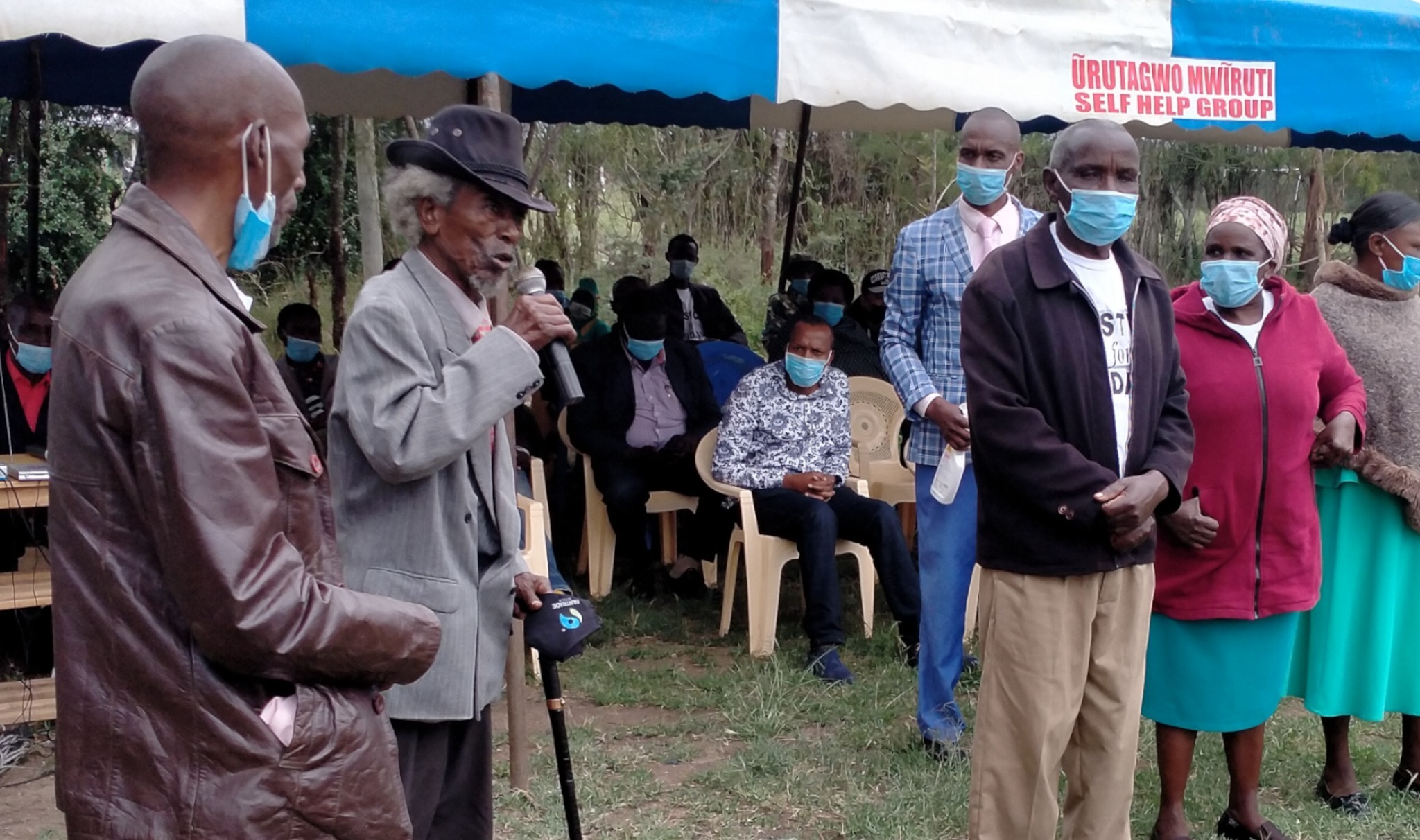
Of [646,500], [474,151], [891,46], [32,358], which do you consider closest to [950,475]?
[891,46]

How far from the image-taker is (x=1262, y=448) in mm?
3635

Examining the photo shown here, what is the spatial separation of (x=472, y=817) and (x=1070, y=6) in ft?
11.5

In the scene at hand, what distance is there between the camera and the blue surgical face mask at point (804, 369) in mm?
5859

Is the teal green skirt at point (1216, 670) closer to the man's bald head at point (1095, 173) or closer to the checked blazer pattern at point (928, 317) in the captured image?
the checked blazer pattern at point (928, 317)

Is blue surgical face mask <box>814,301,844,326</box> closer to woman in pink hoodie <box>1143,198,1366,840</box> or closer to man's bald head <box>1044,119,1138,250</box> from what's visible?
woman in pink hoodie <box>1143,198,1366,840</box>

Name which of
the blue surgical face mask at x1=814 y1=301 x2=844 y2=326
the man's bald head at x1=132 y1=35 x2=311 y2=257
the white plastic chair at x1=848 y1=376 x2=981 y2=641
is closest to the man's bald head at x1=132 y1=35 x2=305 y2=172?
the man's bald head at x1=132 y1=35 x2=311 y2=257

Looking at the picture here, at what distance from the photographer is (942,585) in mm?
4227

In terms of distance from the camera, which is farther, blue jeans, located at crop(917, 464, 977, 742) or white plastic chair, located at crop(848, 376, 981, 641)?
white plastic chair, located at crop(848, 376, 981, 641)

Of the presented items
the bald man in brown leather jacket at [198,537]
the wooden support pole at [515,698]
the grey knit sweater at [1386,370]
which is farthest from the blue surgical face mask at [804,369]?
the bald man in brown leather jacket at [198,537]

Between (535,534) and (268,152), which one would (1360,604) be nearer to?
(535,534)

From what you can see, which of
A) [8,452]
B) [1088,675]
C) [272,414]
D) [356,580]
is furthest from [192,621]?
[8,452]

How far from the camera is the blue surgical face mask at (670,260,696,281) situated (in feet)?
32.3

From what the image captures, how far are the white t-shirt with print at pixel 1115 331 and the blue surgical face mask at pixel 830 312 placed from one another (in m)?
4.91

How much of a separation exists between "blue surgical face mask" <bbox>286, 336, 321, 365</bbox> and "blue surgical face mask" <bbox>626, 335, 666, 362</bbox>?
160 centimetres
